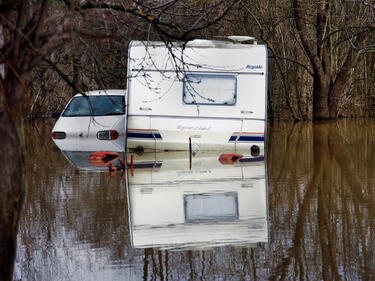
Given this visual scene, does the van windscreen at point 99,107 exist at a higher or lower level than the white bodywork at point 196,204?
higher

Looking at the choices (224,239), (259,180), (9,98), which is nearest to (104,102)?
(259,180)

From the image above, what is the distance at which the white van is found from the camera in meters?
19.7

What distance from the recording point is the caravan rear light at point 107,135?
1981 centimetres

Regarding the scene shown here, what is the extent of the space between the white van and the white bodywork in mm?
4469

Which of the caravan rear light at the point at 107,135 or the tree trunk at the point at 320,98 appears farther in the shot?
the tree trunk at the point at 320,98

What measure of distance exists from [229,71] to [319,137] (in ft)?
21.3

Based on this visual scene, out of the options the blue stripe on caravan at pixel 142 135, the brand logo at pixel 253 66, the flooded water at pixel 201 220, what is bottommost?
the flooded water at pixel 201 220

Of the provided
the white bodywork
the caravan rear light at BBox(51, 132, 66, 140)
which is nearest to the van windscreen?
the caravan rear light at BBox(51, 132, 66, 140)

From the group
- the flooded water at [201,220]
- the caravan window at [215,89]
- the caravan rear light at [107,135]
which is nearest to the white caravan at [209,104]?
the caravan window at [215,89]

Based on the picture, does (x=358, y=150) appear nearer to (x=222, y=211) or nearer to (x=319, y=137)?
(x=319, y=137)

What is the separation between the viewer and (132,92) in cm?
1691

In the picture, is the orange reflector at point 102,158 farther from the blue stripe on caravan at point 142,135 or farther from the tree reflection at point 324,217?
the tree reflection at point 324,217

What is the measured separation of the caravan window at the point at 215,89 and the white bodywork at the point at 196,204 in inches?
84.2

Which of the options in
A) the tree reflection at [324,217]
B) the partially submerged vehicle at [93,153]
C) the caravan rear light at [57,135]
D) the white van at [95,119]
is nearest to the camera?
the tree reflection at [324,217]
